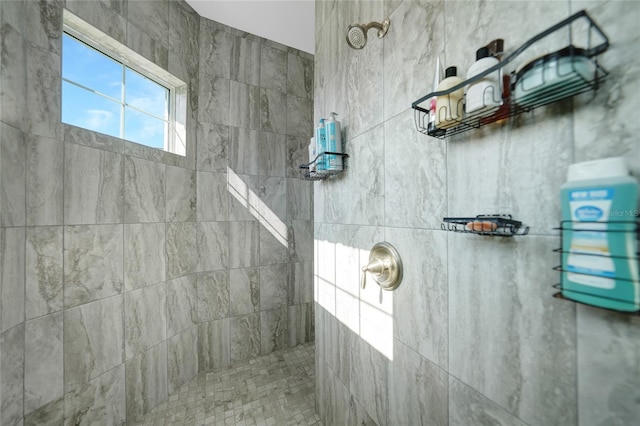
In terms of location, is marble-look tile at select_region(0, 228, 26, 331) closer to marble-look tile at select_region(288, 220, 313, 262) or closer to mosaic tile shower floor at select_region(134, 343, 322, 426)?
mosaic tile shower floor at select_region(134, 343, 322, 426)

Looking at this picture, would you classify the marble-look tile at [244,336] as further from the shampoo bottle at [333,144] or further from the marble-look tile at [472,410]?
the marble-look tile at [472,410]

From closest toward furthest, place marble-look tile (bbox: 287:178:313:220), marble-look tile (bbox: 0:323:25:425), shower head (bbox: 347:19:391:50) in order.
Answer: shower head (bbox: 347:19:391:50) < marble-look tile (bbox: 0:323:25:425) < marble-look tile (bbox: 287:178:313:220)

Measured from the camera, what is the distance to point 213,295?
7.38 ft

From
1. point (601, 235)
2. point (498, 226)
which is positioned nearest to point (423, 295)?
point (498, 226)

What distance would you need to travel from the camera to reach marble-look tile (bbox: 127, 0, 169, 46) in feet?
5.45

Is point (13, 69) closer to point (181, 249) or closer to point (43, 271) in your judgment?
point (43, 271)

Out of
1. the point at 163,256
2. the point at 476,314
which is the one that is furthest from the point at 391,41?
the point at 163,256

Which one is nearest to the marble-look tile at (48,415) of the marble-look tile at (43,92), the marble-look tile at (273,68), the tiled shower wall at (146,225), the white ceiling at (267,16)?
the tiled shower wall at (146,225)

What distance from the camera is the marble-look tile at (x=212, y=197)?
220 cm

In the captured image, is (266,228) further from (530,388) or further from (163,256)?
(530,388)

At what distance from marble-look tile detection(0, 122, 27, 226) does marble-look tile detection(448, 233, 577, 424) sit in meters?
1.86

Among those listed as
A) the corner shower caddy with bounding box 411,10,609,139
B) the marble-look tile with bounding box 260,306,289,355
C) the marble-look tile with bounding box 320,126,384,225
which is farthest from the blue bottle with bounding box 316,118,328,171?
the marble-look tile with bounding box 260,306,289,355

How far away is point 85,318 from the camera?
4.61ft

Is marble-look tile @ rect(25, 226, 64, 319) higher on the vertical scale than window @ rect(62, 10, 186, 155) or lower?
lower
